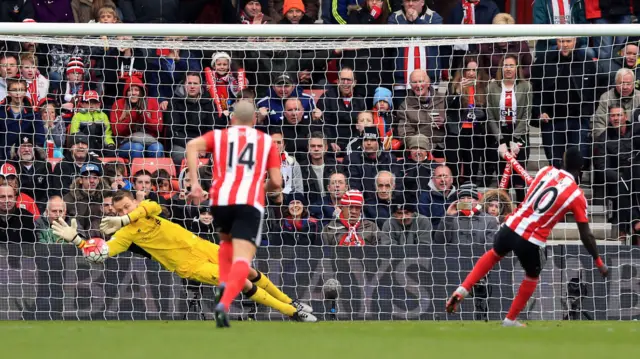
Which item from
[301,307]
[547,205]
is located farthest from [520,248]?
[301,307]

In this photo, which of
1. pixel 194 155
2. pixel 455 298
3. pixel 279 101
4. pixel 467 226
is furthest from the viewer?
pixel 279 101

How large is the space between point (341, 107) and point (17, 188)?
166 inches

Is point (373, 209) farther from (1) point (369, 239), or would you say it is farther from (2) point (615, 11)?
(2) point (615, 11)

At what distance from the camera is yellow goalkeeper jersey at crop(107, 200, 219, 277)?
13.1 meters

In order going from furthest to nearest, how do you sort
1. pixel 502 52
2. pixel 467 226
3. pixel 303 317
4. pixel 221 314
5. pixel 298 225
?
pixel 502 52
pixel 298 225
pixel 467 226
pixel 303 317
pixel 221 314

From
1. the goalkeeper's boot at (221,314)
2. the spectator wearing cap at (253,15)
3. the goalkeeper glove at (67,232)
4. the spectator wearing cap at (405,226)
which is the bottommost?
the spectator wearing cap at (405,226)

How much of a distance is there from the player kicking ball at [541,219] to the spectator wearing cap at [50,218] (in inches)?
206

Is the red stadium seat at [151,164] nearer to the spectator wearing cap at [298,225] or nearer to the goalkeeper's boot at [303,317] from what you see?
the spectator wearing cap at [298,225]

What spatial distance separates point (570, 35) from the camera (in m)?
13.3

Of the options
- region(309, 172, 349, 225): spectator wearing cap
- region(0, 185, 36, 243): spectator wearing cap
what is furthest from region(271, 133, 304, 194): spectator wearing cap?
region(0, 185, 36, 243): spectator wearing cap

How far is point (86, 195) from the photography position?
14555 mm

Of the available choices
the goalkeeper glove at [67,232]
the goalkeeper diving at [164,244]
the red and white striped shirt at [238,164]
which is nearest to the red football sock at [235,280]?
the red and white striped shirt at [238,164]

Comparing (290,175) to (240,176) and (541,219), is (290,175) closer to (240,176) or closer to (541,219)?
(541,219)

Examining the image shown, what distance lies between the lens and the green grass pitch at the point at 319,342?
8.02 metres
